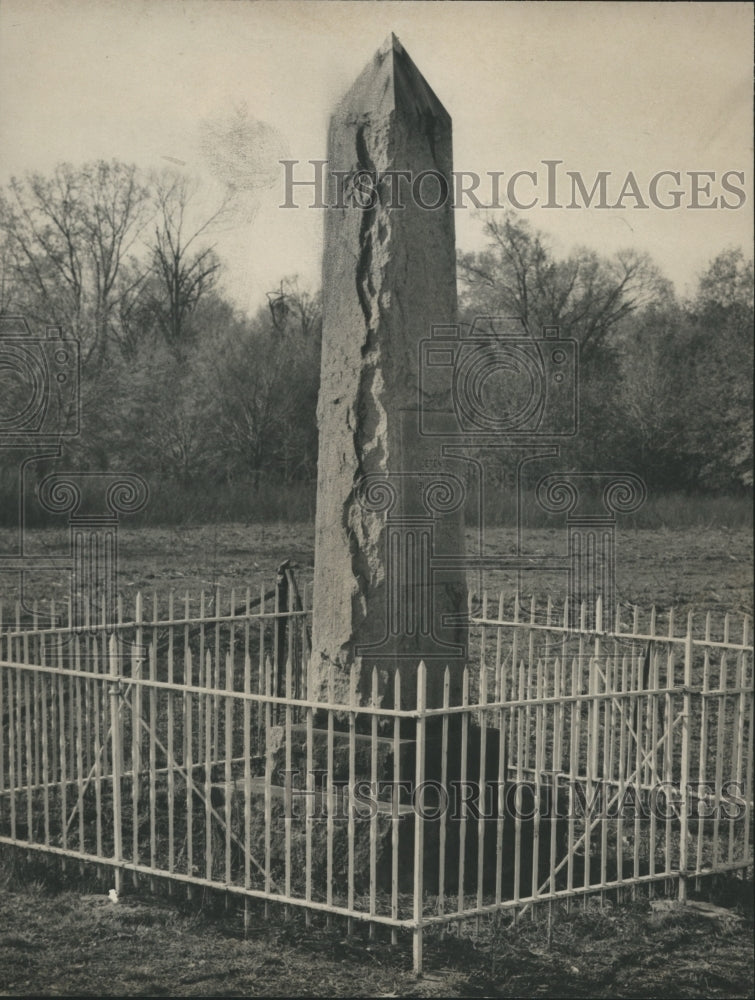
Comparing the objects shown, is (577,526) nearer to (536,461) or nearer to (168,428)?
(536,461)

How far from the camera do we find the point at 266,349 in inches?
651

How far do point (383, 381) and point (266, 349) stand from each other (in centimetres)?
1088

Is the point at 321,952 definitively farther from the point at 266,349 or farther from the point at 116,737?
the point at 266,349

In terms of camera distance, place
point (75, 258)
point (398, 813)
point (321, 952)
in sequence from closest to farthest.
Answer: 1. point (321, 952)
2. point (398, 813)
3. point (75, 258)

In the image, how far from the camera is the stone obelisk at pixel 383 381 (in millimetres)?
5879

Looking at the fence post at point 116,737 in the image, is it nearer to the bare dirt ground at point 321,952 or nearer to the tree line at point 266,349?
the bare dirt ground at point 321,952

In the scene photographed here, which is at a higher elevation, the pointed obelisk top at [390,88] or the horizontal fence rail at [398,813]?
the pointed obelisk top at [390,88]

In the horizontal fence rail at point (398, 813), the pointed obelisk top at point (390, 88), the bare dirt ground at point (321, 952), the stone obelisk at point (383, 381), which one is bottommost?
the bare dirt ground at point (321, 952)

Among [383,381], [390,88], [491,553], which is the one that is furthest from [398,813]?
[491,553]

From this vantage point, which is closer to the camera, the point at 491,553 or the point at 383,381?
the point at 383,381

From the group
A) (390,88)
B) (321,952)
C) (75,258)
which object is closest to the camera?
(321,952)

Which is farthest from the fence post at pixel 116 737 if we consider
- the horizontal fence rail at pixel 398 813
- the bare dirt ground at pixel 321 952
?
the bare dirt ground at pixel 321 952

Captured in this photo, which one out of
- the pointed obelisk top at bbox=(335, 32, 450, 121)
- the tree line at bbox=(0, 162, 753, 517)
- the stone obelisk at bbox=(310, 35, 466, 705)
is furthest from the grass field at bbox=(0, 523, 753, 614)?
the pointed obelisk top at bbox=(335, 32, 450, 121)

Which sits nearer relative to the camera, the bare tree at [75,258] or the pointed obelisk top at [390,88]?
the pointed obelisk top at [390,88]
